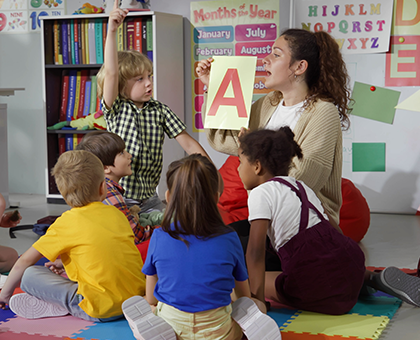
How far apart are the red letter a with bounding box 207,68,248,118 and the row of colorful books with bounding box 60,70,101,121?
2.04 metres

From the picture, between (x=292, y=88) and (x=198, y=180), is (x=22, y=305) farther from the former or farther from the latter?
(x=292, y=88)

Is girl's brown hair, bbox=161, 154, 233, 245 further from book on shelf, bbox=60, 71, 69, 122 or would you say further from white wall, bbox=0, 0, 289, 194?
white wall, bbox=0, 0, 289, 194

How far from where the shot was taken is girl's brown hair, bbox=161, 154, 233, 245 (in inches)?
49.8

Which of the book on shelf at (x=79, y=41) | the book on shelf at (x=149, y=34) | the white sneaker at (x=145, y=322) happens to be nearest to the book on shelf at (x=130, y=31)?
the book on shelf at (x=149, y=34)

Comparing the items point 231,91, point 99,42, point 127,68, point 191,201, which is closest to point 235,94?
point 231,91

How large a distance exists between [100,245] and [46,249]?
16 cm

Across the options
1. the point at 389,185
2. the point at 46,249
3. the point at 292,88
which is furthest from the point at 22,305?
the point at 389,185

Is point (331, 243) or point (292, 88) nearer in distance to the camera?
point (331, 243)

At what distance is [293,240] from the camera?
159cm

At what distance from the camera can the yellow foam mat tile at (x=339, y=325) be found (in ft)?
4.92

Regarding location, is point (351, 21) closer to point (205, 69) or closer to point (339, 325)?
point (205, 69)

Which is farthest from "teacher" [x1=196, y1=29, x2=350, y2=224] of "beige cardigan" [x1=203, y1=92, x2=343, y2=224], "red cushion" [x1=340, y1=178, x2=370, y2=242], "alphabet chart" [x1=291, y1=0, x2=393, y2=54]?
"alphabet chart" [x1=291, y1=0, x2=393, y2=54]

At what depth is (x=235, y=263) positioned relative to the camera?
4.33ft

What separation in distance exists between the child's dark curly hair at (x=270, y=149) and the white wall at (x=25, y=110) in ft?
9.35
